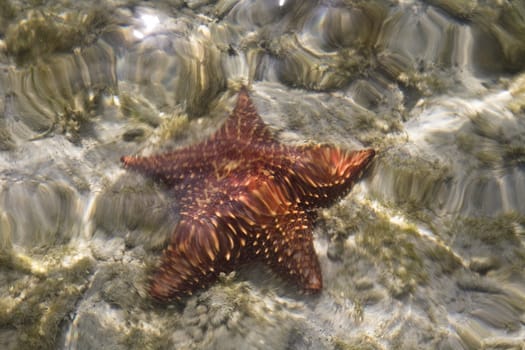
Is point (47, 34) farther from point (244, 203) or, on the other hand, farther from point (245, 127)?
point (244, 203)

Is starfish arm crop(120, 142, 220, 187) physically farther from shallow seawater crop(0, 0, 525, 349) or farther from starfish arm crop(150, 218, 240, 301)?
starfish arm crop(150, 218, 240, 301)

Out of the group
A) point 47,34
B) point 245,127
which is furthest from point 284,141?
point 47,34

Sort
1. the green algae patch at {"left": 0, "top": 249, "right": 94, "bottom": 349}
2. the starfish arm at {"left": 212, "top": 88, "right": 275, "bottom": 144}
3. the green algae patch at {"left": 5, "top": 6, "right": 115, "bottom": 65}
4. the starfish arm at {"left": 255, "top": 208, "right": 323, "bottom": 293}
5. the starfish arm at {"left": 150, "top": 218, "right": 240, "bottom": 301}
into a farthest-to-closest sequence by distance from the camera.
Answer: the green algae patch at {"left": 5, "top": 6, "right": 115, "bottom": 65}, the starfish arm at {"left": 212, "top": 88, "right": 275, "bottom": 144}, the green algae patch at {"left": 0, "top": 249, "right": 94, "bottom": 349}, the starfish arm at {"left": 255, "top": 208, "right": 323, "bottom": 293}, the starfish arm at {"left": 150, "top": 218, "right": 240, "bottom": 301}

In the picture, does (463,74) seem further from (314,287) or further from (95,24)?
(95,24)

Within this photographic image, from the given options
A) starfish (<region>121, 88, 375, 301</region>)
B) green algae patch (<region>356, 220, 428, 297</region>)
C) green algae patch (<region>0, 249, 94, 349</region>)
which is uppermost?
starfish (<region>121, 88, 375, 301</region>)

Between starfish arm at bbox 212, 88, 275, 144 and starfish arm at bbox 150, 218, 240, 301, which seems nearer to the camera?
starfish arm at bbox 150, 218, 240, 301

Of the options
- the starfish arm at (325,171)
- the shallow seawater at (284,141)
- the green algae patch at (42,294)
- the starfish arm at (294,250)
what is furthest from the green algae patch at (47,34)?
the starfish arm at (294,250)

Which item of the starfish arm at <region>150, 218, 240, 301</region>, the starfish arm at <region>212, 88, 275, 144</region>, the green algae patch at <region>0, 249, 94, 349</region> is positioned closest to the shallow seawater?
the green algae patch at <region>0, 249, 94, 349</region>

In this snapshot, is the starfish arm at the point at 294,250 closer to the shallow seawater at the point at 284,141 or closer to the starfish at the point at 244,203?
the starfish at the point at 244,203
